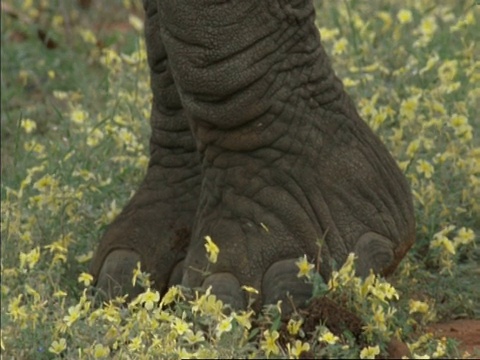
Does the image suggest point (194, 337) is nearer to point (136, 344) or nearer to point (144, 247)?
point (136, 344)

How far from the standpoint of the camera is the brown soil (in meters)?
3.16

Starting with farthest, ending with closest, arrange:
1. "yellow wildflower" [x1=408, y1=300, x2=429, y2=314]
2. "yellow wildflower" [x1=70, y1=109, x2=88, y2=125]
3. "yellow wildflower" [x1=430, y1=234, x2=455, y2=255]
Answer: "yellow wildflower" [x1=70, y1=109, x2=88, y2=125], "yellow wildflower" [x1=430, y1=234, x2=455, y2=255], "yellow wildflower" [x1=408, y1=300, x2=429, y2=314]

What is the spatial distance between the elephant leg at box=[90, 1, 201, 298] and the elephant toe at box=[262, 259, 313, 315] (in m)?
0.43

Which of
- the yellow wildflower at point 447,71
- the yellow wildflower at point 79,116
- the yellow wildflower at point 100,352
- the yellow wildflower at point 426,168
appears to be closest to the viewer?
the yellow wildflower at point 100,352

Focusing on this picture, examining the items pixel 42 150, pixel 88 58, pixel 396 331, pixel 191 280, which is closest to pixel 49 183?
pixel 42 150

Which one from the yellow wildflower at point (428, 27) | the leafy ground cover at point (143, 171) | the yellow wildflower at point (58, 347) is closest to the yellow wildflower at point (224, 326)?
the leafy ground cover at point (143, 171)

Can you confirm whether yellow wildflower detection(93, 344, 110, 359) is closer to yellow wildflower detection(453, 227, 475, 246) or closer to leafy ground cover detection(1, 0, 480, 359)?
leafy ground cover detection(1, 0, 480, 359)

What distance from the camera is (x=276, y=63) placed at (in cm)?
335

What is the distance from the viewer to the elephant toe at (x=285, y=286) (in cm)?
319

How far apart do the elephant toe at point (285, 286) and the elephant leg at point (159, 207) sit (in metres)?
0.43

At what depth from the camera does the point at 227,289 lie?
10.6ft

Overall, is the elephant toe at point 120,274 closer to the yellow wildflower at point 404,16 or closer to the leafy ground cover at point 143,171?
the leafy ground cover at point 143,171

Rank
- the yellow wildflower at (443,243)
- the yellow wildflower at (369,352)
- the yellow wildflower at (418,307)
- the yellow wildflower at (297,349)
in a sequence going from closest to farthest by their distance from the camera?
the yellow wildflower at (297,349)
the yellow wildflower at (369,352)
the yellow wildflower at (418,307)
the yellow wildflower at (443,243)

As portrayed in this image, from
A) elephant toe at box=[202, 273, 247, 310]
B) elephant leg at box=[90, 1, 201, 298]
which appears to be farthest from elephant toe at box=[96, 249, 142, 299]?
elephant toe at box=[202, 273, 247, 310]
